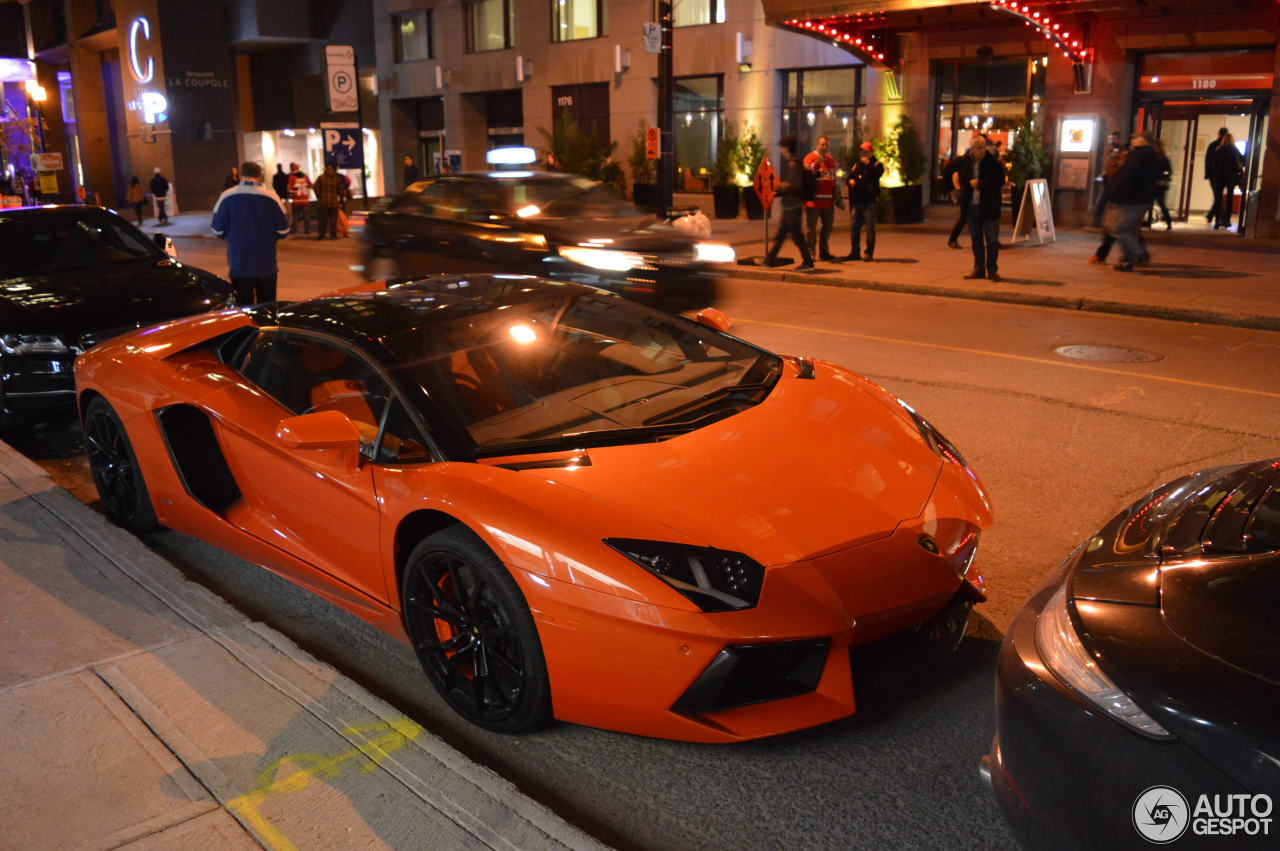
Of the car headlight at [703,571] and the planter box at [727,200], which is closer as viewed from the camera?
the car headlight at [703,571]

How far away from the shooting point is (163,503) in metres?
5.20

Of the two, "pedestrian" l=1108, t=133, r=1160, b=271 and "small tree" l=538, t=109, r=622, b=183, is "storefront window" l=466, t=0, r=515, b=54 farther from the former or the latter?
"pedestrian" l=1108, t=133, r=1160, b=271

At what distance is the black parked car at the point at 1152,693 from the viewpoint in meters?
2.06

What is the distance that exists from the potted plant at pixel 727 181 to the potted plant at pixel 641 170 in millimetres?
2316

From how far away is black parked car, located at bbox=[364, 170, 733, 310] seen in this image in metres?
10.4

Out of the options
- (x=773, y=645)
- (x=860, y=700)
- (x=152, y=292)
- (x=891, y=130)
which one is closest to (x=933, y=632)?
(x=860, y=700)

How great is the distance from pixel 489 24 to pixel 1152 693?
35.6 meters

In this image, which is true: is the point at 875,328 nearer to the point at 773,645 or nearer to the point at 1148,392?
the point at 1148,392

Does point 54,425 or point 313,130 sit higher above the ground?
point 313,130

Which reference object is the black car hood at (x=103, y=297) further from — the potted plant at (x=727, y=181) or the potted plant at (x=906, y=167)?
the potted plant at (x=727, y=181)

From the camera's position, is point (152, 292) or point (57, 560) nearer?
point (57, 560)

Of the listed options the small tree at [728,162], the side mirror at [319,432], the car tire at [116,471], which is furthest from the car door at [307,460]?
the small tree at [728,162]

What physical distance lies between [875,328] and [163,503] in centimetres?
820

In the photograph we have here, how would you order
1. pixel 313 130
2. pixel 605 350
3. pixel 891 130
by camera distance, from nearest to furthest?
pixel 605 350 → pixel 891 130 → pixel 313 130
